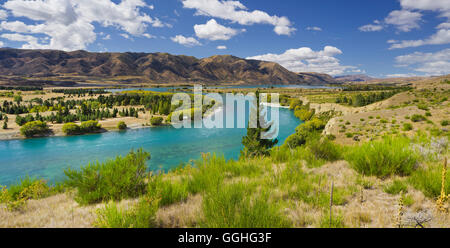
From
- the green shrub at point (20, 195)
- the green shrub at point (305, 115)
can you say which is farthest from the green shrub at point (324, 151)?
the green shrub at point (305, 115)

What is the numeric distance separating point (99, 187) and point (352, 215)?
15.6 feet

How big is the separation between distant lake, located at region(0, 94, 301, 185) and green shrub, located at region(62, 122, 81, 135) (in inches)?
66.1

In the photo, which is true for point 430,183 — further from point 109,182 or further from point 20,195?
point 20,195

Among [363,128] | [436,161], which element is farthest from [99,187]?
[363,128]

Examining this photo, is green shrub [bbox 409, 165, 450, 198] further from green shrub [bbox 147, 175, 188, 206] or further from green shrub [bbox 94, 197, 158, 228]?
green shrub [bbox 94, 197, 158, 228]

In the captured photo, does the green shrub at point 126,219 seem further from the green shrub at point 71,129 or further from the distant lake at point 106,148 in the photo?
the green shrub at point 71,129

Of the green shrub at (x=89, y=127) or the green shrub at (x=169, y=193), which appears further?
the green shrub at (x=89, y=127)

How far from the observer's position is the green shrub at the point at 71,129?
46250 mm

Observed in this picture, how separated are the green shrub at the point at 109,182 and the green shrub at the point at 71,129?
53.2m

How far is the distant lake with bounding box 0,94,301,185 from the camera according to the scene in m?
30.1

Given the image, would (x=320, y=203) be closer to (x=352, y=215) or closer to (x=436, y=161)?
(x=352, y=215)

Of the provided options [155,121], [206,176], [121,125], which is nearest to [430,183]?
[206,176]
